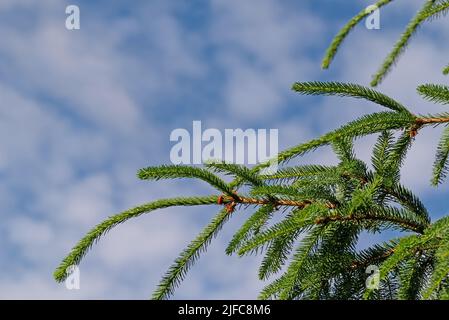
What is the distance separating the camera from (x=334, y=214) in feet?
8.78

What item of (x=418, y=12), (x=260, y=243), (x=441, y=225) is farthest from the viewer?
(x=418, y=12)

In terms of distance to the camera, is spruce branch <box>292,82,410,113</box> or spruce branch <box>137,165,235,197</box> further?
spruce branch <box>292,82,410,113</box>

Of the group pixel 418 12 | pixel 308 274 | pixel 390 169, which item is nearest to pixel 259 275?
pixel 308 274

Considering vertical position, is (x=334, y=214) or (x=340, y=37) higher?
(x=340, y=37)

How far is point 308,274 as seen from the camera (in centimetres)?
280

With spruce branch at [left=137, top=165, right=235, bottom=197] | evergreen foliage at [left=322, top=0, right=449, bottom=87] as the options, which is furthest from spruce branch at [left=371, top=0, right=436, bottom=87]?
spruce branch at [left=137, top=165, right=235, bottom=197]

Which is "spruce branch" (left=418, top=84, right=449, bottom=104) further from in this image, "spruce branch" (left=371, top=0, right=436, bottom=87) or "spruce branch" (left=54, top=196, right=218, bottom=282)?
"spruce branch" (left=54, top=196, right=218, bottom=282)

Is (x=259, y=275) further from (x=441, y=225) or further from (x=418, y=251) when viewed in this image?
(x=441, y=225)

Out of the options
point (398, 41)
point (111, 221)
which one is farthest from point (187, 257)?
point (398, 41)

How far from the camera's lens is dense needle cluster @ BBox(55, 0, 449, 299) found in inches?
104

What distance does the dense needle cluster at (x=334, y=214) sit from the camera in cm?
264

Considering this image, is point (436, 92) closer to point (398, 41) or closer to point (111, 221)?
point (398, 41)
